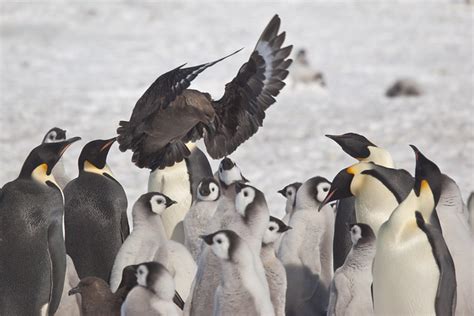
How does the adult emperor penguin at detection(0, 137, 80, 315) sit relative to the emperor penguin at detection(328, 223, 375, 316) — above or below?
above

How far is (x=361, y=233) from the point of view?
4.79 m

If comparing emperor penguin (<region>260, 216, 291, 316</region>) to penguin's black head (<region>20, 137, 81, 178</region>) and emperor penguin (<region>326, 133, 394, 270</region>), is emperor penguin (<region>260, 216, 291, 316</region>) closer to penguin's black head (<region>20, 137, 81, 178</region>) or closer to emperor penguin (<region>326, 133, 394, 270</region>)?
emperor penguin (<region>326, 133, 394, 270</region>)

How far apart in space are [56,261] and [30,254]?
0.39 feet

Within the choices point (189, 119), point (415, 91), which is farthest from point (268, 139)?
point (189, 119)

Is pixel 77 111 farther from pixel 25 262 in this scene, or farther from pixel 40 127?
pixel 25 262

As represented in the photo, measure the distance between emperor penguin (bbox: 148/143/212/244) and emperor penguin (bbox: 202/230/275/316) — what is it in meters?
1.96

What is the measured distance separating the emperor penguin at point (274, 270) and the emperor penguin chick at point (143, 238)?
1.56ft

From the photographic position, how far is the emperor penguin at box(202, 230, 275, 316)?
169 inches

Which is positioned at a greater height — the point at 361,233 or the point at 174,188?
the point at 174,188

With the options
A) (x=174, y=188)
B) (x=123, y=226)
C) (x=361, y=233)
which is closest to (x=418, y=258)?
(x=361, y=233)

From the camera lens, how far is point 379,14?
2620 cm

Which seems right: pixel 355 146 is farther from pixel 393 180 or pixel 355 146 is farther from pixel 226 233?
pixel 226 233

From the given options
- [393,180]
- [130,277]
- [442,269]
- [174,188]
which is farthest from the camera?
[174,188]

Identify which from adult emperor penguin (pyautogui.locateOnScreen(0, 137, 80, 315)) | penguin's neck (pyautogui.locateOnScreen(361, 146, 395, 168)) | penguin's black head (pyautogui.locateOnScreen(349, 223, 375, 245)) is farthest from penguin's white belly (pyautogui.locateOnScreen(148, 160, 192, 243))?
penguin's black head (pyautogui.locateOnScreen(349, 223, 375, 245))
